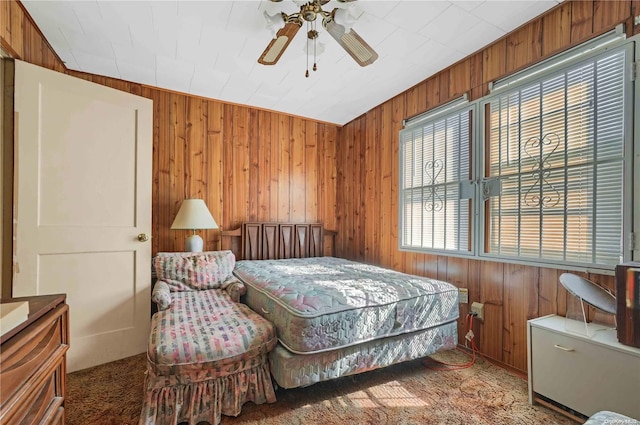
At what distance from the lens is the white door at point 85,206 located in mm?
1990

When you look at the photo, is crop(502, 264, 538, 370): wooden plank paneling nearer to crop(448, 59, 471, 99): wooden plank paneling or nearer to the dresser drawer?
crop(448, 59, 471, 99): wooden plank paneling

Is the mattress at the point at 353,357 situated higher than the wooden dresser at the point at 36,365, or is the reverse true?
the wooden dresser at the point at 36,365

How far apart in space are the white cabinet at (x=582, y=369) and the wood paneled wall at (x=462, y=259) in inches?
12.2

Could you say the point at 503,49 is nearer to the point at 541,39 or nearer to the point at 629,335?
the point at 541,39

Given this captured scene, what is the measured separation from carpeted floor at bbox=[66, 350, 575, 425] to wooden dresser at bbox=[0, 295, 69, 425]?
0.84 m

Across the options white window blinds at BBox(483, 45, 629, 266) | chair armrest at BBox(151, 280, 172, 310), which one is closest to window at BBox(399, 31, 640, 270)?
white window blinds at BBox(483, 45, 629, 266)

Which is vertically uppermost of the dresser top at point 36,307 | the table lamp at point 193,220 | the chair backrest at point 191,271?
the table lamp at point 193,220

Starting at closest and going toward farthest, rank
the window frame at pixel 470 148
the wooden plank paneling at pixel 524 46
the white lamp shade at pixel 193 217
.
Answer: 1. the wooden plank paneling at pixel 524 46
2. the window frame at pixel 470 148
3. the white lamp shade at pixel 193 217

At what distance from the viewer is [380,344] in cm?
195

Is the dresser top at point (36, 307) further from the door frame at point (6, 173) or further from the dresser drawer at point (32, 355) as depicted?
the door frame at point (6, 173)

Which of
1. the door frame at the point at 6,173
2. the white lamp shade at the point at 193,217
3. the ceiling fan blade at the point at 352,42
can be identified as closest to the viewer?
the ceiling fan blade at the point at 352,42

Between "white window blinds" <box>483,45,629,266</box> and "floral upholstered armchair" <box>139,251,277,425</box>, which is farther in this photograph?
"white window blinds" <box>483,45,629,266</box>

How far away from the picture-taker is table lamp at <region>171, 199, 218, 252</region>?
2.87 metres

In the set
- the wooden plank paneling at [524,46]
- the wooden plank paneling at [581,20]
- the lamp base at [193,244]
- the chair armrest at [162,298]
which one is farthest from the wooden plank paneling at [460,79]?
the chair armrest at [162,298]
